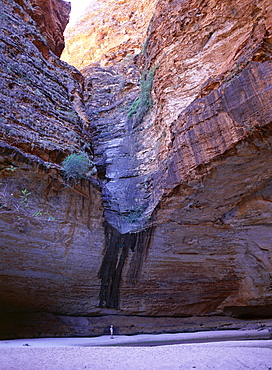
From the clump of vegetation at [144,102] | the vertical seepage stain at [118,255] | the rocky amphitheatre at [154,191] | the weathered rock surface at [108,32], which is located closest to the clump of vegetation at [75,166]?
the rocky amphitheatre at [154,191]

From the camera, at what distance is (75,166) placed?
7.15m

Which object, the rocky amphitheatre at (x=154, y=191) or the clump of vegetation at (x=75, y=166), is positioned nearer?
the rocky amphitheatre at (x=154, y=191)

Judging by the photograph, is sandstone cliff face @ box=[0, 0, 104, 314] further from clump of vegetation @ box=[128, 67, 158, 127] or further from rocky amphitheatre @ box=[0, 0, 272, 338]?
clump of vegetation @ box=[128, 67, 158, 127]

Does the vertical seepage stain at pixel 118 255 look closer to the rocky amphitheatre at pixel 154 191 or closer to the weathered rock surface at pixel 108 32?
the rocky amphitheatre at pixel 154 191

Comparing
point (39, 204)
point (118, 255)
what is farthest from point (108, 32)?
point (118, 255)

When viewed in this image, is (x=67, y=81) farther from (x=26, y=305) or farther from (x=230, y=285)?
(x=230, y=285)

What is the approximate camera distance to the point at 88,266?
7.51 m

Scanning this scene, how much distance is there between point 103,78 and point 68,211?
9.16m

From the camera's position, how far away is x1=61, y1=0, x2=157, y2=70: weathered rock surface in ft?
51.9

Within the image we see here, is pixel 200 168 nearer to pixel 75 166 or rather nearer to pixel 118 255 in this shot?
pixel 75 166

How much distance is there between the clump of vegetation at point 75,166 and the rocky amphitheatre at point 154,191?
18cm

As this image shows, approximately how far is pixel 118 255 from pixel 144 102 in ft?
20.8

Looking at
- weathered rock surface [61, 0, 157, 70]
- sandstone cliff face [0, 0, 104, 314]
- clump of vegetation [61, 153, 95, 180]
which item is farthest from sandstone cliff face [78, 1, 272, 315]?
weathered rock surface [61, 0, 157, 70]

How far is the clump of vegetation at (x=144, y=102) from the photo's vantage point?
10.5 meters
